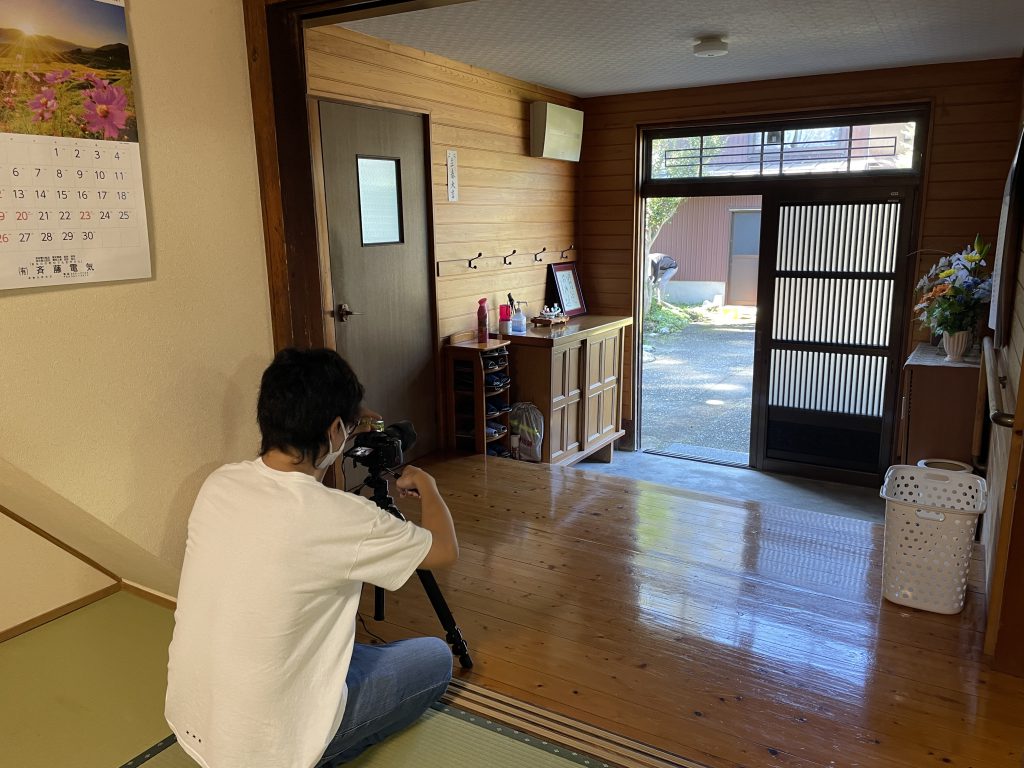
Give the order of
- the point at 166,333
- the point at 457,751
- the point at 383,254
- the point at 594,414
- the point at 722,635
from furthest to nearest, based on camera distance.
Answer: the point at 594,414
the point at 383,254
the point at 722,635
the point at 166,333
the point at 457,751

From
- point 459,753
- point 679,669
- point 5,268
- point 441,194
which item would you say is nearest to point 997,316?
point 679,669

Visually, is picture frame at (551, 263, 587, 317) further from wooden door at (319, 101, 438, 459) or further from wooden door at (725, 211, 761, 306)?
wooden door at (725, 211, 761, 306)

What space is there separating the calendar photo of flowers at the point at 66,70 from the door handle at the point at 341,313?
1705mm

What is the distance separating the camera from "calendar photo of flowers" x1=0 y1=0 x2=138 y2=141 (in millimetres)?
1508

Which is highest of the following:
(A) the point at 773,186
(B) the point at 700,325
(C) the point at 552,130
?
(C) the point at 552,130

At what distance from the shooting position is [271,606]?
4.33ft

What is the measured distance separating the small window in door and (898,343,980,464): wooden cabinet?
8.46ft

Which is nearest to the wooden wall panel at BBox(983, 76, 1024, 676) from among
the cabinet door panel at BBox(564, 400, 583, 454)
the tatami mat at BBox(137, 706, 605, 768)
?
the tatami mat at BBox(137, 706, 605, 768)

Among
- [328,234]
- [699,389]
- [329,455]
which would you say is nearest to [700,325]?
[699,389]

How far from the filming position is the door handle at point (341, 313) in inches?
135

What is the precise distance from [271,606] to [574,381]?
3492 millimetres

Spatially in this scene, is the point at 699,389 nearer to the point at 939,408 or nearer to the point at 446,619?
the point at 939,408

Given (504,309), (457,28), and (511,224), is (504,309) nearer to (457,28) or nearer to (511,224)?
(511,224)

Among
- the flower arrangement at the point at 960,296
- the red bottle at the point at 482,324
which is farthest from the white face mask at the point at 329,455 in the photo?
the flower arrangement at the point at 960,296
